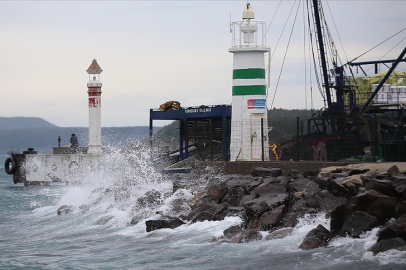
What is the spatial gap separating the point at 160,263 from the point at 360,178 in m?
4.60

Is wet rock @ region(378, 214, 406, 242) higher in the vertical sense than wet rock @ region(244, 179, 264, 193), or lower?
lower

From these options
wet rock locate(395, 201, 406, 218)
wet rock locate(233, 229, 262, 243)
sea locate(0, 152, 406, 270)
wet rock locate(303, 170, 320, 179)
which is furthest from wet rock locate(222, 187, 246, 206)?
wet rock locate(395, 201, 406, 218)

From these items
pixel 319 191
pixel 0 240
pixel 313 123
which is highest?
pixel 313 123

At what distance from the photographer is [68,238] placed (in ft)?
53.0

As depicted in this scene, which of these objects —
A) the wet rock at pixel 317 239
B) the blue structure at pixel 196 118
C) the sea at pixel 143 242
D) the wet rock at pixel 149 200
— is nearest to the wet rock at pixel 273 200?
the sea at pixel 143 242

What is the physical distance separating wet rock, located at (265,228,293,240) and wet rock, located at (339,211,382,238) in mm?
1245

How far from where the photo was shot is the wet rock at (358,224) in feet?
38.4

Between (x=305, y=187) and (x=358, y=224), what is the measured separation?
3097 millimetres

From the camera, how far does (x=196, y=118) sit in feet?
94.6

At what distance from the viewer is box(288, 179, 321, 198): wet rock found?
1441 centimetres

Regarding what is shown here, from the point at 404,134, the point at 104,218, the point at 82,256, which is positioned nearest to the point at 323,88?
the point at 404,134

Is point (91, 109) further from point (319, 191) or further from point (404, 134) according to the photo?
point (319, 191)

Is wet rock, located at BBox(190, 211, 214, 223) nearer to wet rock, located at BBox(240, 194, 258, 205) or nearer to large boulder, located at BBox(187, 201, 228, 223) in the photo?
large boulder, located at BBox(187, 201, 228, 223)

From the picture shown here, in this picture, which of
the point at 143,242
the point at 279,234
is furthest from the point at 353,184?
the point at 143,242
